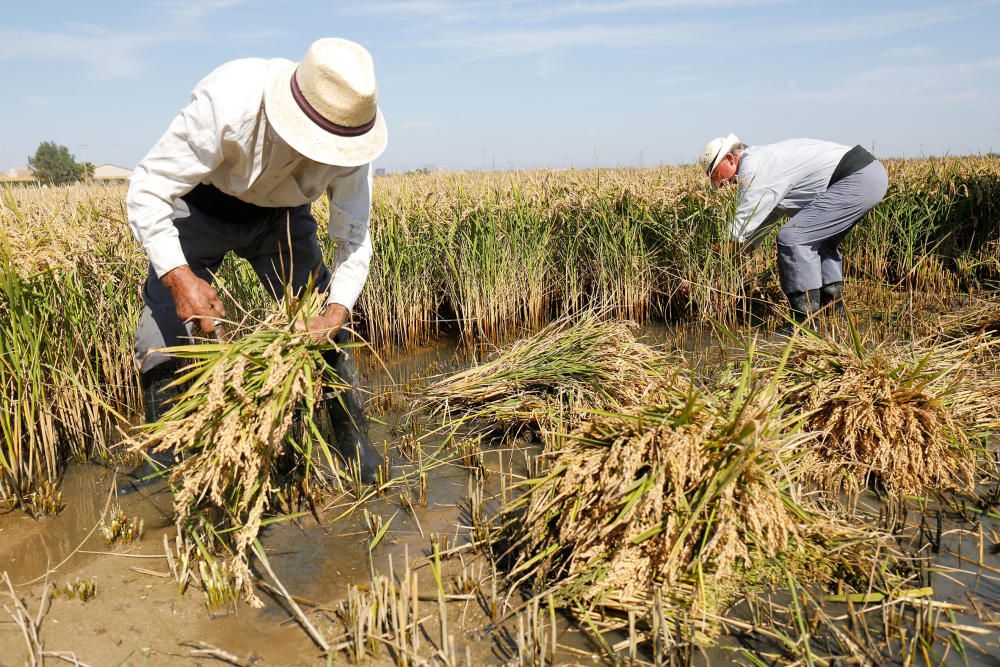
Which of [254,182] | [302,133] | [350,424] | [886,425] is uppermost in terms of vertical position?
[302,133]

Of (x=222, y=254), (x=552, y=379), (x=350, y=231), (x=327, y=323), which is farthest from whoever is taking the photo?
(x=552, y=379)

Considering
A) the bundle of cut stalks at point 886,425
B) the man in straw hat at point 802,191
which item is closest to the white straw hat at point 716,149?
the man in straw hat at point 802,191

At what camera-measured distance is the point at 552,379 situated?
3.83 metres

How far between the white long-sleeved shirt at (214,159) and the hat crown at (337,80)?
240 millimetres

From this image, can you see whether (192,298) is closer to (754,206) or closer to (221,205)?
(221,205)

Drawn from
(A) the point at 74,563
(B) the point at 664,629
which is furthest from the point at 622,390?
(A) the point at 74,563

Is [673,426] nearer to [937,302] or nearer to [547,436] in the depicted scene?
[547,436]

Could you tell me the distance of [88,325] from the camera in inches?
141

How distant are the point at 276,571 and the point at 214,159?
152 cm

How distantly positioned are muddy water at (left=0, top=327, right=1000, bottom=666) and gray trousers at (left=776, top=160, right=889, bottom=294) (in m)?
2.57

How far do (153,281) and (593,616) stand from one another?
218 cm

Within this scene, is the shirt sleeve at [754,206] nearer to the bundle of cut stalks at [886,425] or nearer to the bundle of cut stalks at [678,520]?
the bundle of cut stalks at [886,425]

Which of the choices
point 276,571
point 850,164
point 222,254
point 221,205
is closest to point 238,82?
point 221,205

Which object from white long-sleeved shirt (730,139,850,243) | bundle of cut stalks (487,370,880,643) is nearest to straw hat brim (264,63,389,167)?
bundle of cut stalks (487,370,880,643)
